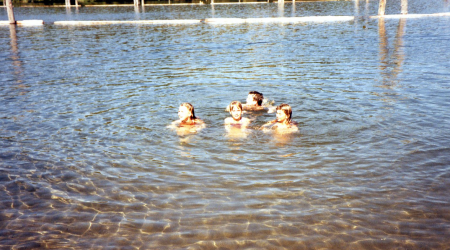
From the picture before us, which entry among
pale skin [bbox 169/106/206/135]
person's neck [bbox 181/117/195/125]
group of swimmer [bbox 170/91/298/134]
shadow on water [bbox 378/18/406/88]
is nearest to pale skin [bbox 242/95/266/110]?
group of swimmer [bbox 170/91/298/134]

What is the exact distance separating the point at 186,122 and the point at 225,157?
6.40ft

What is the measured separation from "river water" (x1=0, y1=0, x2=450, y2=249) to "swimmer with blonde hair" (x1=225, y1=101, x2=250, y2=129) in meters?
0.29

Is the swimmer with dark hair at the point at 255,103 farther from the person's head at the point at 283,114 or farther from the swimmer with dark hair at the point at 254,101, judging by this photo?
the person's head at the point at 283,114

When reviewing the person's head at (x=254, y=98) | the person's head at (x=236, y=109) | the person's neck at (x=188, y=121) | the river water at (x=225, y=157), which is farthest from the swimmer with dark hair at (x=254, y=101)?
the person's neck at (x=188, y=121)

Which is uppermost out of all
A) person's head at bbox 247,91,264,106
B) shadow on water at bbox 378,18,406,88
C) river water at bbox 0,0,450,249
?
shadow on water at bbox 378,18,406,88

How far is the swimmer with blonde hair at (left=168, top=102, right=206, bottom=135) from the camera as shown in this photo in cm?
914

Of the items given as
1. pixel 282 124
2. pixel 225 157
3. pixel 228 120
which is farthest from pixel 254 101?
pixel 225 157

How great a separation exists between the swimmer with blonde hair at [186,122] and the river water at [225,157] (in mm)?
248

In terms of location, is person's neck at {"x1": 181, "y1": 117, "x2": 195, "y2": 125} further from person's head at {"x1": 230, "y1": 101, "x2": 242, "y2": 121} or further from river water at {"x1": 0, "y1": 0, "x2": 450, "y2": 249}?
person's head at {"x1": 230, "y1": 101, "x2": 242, "y2": 121}

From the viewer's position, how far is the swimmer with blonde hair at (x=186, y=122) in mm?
9141

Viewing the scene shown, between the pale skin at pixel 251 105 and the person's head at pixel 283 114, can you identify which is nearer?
the person's head at pixel 283 114

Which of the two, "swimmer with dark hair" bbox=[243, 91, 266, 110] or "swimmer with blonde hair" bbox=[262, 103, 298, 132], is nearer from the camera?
"swimmer with blonde hair" bbox=[262, 103, 298, 132]

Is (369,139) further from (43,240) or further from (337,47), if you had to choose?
(337,47)

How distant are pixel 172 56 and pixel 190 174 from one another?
1201 cm
